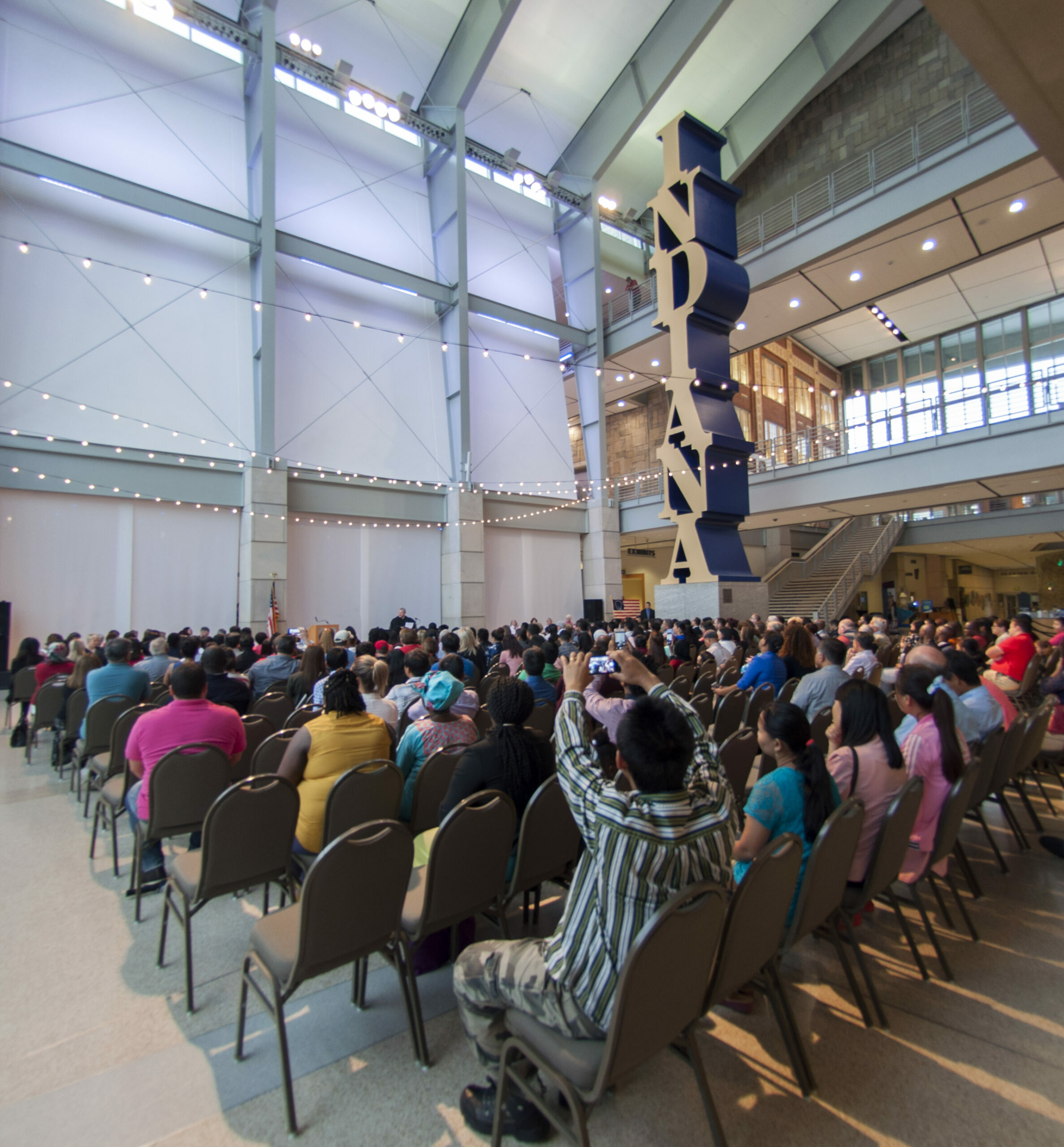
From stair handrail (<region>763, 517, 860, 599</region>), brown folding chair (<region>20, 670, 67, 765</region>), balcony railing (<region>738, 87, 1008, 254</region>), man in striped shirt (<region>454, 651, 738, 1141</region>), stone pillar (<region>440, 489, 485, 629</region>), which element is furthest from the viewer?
stair handrail (<region>763, 517, 860, 599</region>)

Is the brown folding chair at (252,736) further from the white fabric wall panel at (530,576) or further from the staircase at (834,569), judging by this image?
the staircase at (834,569)

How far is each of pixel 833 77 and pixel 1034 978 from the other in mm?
18637

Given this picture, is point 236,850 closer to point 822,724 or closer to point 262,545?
point 822,724

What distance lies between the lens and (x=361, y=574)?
12.7 metres

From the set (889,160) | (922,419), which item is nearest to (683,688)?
(922,419)

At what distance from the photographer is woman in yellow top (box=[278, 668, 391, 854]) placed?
8.25 ft

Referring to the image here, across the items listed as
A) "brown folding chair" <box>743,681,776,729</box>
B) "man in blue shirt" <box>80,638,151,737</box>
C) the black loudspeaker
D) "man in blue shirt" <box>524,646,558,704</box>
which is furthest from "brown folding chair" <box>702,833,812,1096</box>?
the black loudspeaker

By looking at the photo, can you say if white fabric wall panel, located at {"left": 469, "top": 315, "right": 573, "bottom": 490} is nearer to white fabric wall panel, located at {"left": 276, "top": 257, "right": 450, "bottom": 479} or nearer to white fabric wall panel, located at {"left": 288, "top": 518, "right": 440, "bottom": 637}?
white fabric wall panel, located at {"left": 276, "top": 257, "right": 450, "bottom": 479}

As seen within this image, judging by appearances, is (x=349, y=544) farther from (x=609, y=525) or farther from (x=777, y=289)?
(x=777, y=289)

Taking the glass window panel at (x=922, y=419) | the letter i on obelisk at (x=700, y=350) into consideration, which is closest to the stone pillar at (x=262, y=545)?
the letter i on obelisk at (x=700, y=350)

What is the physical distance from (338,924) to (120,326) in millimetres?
11668

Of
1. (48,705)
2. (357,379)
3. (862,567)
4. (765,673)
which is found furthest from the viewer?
(862,567)

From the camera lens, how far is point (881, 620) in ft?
30.0

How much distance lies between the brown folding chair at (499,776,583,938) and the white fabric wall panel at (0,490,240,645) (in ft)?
33.3
